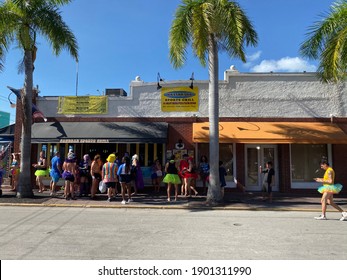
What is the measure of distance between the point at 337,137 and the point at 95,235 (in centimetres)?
1086

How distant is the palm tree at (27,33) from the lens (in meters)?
11.4

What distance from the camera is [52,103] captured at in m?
15.1

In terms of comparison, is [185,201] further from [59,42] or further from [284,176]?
[59,42]

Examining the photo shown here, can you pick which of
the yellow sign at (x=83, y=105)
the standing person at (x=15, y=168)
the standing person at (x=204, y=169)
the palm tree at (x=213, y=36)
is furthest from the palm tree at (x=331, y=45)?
the standing person at (x=15, y=168)

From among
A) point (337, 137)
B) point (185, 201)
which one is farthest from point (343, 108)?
point (185, 201)

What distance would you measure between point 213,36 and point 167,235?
7.76 meters

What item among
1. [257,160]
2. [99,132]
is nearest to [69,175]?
[99,132]

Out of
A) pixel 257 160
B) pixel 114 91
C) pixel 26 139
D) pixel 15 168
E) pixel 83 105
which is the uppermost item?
pixel 114 91

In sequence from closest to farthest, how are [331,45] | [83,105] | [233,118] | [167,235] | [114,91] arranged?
[167,235] → [331,45] → [233,118] → [83,105] → [114,91]

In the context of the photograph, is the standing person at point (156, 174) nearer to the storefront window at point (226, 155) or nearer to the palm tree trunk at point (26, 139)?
the storefront window at point (226, 155)

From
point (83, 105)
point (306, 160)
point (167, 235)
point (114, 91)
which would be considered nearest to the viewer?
point (167, 235)

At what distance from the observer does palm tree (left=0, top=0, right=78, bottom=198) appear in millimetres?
11406

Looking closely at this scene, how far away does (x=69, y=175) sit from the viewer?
1135 cm

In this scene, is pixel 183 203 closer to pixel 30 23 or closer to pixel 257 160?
pixel 257 160
